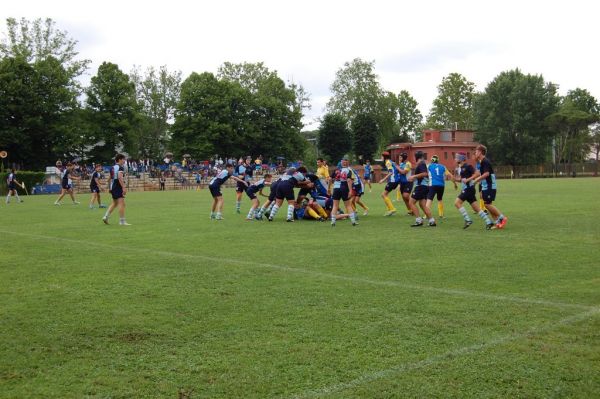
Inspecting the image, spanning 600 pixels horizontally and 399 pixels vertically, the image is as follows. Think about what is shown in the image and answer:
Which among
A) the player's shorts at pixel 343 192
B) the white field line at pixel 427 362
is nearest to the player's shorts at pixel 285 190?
the player's shorts at pixel 343 192

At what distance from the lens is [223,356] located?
18.5 ft

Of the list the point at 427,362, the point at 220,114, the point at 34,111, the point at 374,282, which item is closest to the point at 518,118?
the point at 220,114

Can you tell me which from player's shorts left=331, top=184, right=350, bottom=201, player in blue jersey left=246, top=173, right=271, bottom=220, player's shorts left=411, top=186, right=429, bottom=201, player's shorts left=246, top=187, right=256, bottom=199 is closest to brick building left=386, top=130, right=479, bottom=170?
player in blue jersey left=246, top=173, right=271, bottom=220

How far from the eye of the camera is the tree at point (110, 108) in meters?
69.1

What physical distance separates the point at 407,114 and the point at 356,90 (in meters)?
20.6

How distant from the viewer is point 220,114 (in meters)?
77.2

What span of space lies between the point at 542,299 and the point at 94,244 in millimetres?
10034

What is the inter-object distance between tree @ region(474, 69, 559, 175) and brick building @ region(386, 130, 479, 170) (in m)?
3.79

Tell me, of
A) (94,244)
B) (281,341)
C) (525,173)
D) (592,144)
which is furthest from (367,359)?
(592,144)

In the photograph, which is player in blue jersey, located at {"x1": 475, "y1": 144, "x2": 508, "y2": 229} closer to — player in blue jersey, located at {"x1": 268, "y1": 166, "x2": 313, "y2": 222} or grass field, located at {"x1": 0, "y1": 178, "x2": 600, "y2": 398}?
grass field, located at {"x1": 0, "y1": 178, "x2": 600, "y2": 398}

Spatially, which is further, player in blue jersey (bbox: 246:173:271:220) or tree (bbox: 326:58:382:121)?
tree (bbox: 326:58:382:121)

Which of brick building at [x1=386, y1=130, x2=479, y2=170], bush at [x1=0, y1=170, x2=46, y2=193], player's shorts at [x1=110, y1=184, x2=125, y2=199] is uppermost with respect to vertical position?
brick building at [x1=386, y1=130, x2=479, y2=170]

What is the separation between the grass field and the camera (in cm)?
496

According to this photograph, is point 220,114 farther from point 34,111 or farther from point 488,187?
point 488,187
